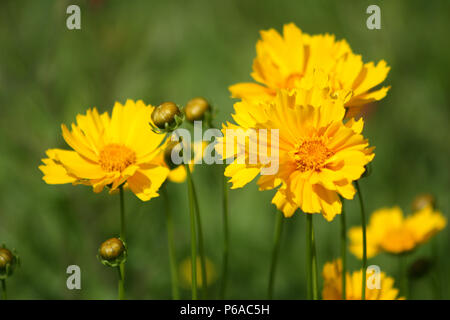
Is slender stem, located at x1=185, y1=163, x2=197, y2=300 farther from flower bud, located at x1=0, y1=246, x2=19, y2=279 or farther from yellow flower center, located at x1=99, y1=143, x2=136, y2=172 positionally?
flower bud, located at x1=0, y1=246, x2=19, y2=279

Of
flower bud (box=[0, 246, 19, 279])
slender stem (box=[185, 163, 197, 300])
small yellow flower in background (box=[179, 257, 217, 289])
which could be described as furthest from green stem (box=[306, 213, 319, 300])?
small yellow flower in background (box=[179, 257, 217, 289])

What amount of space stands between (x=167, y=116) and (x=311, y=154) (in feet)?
0.59

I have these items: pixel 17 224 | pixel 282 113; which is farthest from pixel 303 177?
pixel 17 224

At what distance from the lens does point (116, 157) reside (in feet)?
2.52

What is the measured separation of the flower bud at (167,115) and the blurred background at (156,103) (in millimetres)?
542

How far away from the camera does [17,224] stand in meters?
1.36

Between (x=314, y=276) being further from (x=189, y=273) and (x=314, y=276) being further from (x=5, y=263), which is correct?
(x=189, y=273)

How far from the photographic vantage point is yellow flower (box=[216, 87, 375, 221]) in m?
0.63

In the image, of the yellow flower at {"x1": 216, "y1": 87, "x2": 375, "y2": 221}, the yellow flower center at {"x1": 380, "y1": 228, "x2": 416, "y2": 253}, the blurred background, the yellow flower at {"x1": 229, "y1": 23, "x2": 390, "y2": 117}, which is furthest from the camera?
the blurred background

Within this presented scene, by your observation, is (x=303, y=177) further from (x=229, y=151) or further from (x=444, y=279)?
(x=444, y=279)

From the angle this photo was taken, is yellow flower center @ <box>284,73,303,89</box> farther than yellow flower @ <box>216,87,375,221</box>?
Yes

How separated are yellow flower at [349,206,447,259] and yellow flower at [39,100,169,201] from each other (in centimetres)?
50

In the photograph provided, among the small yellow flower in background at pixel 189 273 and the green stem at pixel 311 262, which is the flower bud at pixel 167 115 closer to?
the green stem at pixel 311 262
